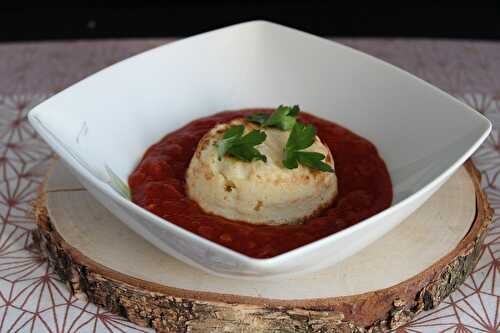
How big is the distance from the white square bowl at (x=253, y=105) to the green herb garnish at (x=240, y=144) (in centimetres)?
55

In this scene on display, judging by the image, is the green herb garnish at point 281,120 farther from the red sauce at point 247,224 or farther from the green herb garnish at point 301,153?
the red sauce at point 247,224

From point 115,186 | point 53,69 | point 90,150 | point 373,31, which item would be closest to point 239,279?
point 115,186

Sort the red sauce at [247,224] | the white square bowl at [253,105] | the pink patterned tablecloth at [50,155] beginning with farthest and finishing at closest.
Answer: the pink patterned tablecloth at [50,155] < the red sauce at [247,224] < the white square bowl at [253,105]

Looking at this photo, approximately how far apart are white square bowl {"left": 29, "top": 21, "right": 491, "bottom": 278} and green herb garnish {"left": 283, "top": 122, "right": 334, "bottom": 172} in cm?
42

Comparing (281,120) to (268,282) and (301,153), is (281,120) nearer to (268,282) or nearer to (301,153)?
(301,153)

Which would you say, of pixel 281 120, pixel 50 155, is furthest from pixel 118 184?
pixel 50 155

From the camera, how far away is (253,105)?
4188mm

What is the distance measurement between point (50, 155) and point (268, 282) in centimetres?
195

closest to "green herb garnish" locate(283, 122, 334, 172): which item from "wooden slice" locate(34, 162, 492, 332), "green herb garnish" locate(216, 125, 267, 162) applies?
"green herb garnish" locate(216, 125, 267, 162)

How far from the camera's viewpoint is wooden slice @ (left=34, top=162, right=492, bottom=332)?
2.81 metres

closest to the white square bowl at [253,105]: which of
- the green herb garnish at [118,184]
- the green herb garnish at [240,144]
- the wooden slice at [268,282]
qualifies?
the green herb garnish at [118,184]

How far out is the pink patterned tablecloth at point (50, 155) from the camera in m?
3.07

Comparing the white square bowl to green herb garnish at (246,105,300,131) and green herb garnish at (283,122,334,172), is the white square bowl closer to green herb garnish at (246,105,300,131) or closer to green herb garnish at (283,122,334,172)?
green herb garnish at (283,122,334,172)

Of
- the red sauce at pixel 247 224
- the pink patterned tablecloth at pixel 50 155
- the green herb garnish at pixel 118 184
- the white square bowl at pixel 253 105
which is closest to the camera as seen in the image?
the white square bowl at pixel 253 105
